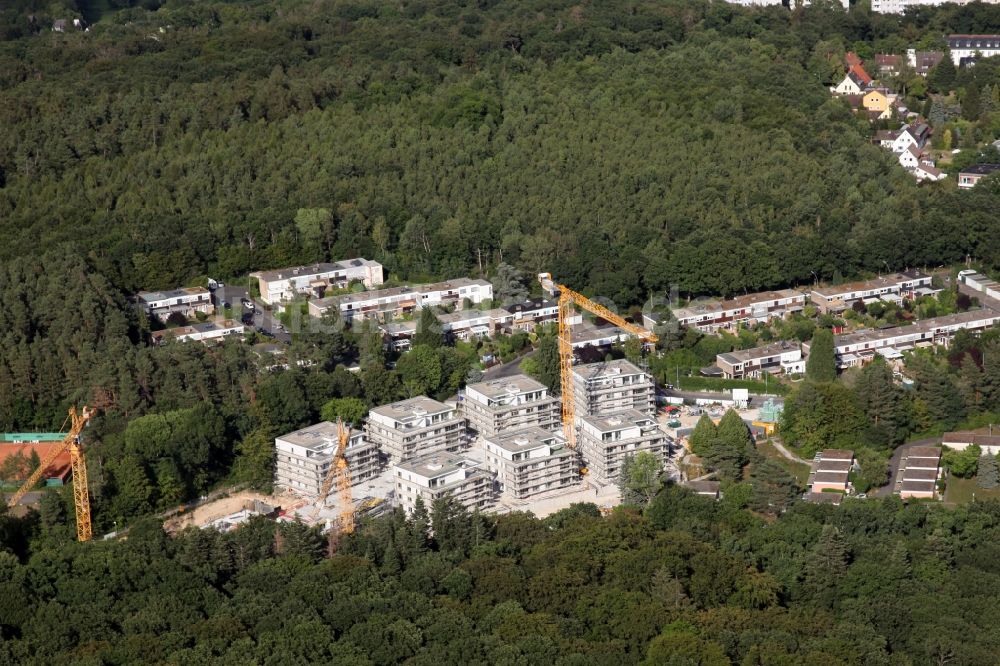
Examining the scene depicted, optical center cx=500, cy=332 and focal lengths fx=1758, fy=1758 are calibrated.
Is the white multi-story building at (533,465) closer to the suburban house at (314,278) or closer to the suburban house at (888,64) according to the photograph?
the suburban house at (314,278)

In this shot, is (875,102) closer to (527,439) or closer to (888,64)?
(888,64)

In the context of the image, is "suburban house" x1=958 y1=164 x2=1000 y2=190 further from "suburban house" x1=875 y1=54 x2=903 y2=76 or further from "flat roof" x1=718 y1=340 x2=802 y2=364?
"flat roof" x1=718 y1=340 x2=802 y2=364

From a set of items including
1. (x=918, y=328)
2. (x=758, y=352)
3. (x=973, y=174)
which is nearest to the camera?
(x=758, y=352)

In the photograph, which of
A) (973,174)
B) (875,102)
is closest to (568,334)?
(973,174)

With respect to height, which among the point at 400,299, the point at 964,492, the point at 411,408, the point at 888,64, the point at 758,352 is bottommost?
the point at 964,492

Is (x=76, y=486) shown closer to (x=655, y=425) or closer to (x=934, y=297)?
(x=655, y=425)
